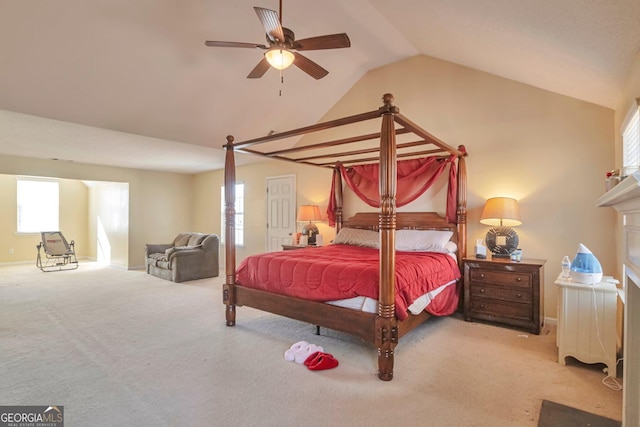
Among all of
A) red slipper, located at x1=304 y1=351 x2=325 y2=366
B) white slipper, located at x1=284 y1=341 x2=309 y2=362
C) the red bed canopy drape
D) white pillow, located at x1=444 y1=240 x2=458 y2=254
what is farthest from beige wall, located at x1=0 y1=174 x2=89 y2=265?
white pillow, located at x1=444 y1=240 x2=458 y2=254

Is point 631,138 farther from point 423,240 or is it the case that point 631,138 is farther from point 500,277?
point 423,240

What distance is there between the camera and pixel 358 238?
458cm

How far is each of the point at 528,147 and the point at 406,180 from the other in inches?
60.3

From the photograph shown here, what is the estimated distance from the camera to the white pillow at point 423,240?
392cm

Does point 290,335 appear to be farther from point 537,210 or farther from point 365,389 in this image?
point 537,210

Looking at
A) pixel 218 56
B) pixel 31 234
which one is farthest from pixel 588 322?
pixel 31 234

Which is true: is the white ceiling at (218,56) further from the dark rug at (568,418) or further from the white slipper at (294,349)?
the white slipper at (294,349)

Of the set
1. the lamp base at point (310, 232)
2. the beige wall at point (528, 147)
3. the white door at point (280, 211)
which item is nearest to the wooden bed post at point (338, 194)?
the lamp base at point (310, 232)

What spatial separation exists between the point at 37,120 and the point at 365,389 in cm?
477

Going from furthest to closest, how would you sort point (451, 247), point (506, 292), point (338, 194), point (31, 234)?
point (31, 234) → point (338, 194) → point (451, 247) → point (506, 292)

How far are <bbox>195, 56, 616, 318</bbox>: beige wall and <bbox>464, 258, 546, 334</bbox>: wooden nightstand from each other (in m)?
0.52

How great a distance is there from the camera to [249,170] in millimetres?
7035

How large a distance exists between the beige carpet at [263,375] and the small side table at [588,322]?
14 centimetres

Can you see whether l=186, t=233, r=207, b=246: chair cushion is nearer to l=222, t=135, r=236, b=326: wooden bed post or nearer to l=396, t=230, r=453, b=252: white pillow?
l=222, t=135, r=236, b=326: wooden bed post
